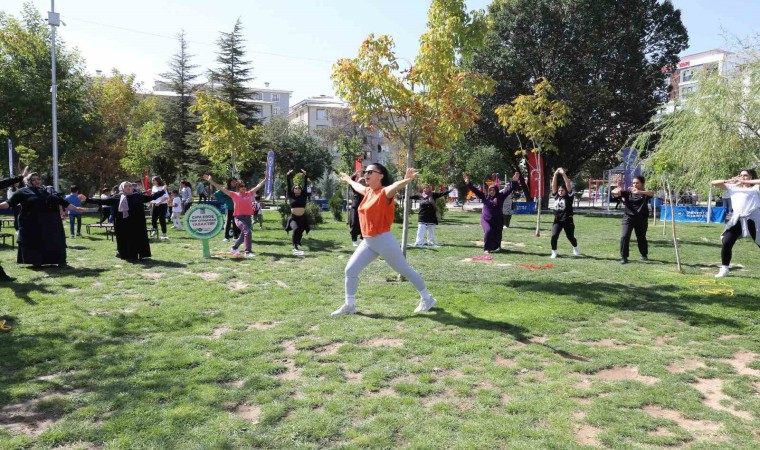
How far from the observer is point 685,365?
508cm

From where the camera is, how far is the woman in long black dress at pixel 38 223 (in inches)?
393

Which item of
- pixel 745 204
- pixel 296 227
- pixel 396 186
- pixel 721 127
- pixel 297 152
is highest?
pixel 297 152

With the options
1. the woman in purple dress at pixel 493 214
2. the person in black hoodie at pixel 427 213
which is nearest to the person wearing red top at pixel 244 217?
the person in black hoodie at pixel 427 213

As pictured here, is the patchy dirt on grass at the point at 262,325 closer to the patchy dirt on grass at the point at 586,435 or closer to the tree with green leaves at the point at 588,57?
the patchy dirt on grass at the point at 586,435

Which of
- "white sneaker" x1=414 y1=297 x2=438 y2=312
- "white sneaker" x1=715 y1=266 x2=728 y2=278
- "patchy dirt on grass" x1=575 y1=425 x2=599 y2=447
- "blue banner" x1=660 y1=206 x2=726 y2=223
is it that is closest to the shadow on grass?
"white sneaker" x1=715 y1=266 x2=728 y2=278

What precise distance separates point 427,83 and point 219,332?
17.7 feet

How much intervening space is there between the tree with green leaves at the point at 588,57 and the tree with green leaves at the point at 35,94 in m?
26.3

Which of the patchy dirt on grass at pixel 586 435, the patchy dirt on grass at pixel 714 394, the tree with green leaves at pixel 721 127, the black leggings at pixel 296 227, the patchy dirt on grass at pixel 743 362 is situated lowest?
the patchy dirt on grass at pixel 586 435

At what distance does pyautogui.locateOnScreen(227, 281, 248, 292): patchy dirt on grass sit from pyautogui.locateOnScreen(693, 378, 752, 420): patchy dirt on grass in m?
6.64

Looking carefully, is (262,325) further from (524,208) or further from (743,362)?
(524,208)

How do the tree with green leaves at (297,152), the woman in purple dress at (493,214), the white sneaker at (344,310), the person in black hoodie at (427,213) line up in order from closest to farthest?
1. the white sneaker at (344,310)
2. the woman in purple dress at (493,214)
3. the person in black hoodie at (427,213)
4. the tree with green leaves at (297,152)

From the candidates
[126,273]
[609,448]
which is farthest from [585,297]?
[126,273]

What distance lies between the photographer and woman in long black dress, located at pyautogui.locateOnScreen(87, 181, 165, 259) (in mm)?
11422

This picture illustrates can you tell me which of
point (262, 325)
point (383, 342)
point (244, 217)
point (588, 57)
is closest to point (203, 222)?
point (244, 217)
